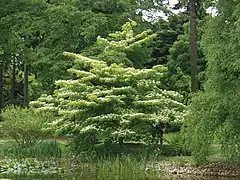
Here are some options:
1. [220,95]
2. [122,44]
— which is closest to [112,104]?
[122,44]

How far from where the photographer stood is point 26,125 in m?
18.5

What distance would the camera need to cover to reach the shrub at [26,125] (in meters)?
18.6

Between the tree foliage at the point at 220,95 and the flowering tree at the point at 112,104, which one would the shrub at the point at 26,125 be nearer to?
the flowering tree at the point at 112,104

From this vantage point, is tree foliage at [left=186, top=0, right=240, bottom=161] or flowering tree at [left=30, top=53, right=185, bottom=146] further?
flowering tree at [left=30, top=53, right=185, bottom=146]

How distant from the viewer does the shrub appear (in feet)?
61.0

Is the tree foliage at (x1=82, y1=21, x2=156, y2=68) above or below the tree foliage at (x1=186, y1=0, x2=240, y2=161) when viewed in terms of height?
above

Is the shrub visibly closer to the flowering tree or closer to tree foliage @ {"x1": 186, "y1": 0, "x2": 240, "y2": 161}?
the flowering tree

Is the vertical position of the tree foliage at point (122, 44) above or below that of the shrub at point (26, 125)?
above

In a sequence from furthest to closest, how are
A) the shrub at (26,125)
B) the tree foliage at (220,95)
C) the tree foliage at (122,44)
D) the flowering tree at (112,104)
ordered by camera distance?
the tree foliage at (122,44) → the shrub at (26,125) → the flowering tree at (112,104) → the tree foliage at (220,95)

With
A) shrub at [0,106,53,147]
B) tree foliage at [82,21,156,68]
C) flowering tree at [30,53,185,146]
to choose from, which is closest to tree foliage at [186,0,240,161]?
flowering tree at [30,53,185,146]

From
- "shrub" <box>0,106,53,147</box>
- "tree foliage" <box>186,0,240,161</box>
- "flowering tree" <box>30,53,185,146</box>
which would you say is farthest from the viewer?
"shrub" <box>0,106,53,147</box>

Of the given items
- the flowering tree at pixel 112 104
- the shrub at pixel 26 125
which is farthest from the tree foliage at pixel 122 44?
the shrub at pixel 26 125

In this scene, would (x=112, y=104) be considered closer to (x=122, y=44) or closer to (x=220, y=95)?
(x=122, y=44)

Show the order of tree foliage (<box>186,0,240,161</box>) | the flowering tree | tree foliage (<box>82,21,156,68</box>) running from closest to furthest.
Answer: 1. tree foliage (<box>186,0,240,161</box>)
2. the flowering tree
3. tree foliage (<box>82,21,156,68</box>)
